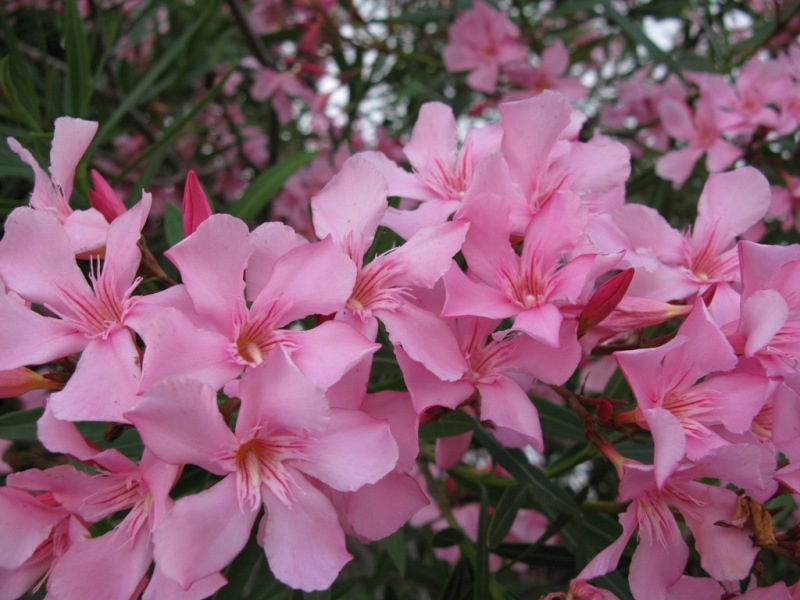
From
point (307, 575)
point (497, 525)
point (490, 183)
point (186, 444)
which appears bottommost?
point (497, 525)

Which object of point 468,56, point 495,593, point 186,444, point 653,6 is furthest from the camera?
point 653,6

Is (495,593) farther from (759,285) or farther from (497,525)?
(759,285)

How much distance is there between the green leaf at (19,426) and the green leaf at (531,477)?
25.6 inches

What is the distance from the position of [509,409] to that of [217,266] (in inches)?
13.7

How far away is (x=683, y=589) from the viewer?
0.80m

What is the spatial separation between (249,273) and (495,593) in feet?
2.34

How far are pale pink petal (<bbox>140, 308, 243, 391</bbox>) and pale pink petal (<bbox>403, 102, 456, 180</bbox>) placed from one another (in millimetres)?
461

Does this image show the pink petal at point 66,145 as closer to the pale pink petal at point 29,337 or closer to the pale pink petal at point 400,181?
the pale pink petal at point 29,337

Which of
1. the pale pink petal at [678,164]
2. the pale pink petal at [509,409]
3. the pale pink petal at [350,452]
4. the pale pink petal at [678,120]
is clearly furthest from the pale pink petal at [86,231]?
the pale pink petal at [678,120]

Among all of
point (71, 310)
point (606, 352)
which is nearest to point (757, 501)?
point (606, 352)

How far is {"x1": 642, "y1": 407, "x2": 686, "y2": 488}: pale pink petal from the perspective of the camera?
0.67 meters

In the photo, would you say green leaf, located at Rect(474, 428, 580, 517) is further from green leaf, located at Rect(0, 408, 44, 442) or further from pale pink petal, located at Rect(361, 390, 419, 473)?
green leaf, located at Rect(0, 408, 44, 442)

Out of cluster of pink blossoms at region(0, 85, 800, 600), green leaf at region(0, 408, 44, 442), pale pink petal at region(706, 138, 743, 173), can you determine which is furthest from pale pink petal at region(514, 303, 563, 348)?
pale pink petal at region(706, 138, 743, 173)

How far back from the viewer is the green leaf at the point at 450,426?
0.99 meters
